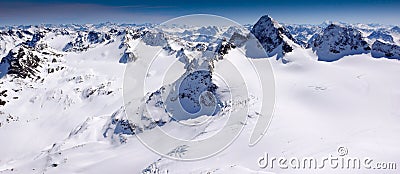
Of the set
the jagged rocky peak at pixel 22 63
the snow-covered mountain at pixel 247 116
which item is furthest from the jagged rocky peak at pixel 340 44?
the jagged rocky peak at pixel 22 63

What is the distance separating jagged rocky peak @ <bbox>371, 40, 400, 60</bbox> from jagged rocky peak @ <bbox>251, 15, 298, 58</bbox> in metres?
29.9

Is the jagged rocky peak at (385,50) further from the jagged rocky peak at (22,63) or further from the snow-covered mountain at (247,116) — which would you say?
the jagged rocky peak at (22,63)

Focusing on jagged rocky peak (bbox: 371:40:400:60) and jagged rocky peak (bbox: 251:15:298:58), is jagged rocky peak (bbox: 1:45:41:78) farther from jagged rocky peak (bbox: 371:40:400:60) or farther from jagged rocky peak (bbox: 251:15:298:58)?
jagged rocky peak (bbox: 371:40:400:60)

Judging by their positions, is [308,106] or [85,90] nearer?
[308,106]

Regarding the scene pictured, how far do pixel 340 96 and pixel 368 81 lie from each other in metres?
15.5

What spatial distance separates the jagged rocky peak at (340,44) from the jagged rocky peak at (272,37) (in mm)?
12441

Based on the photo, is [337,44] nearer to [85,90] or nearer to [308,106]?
[308,106]

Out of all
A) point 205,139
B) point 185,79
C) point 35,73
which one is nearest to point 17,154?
point 185,79

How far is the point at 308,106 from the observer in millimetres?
61969

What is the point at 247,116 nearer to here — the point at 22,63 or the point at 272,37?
the point at 272,37

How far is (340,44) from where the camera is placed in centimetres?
10650

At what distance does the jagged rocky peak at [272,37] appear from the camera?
10938 cm

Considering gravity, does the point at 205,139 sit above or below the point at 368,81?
below

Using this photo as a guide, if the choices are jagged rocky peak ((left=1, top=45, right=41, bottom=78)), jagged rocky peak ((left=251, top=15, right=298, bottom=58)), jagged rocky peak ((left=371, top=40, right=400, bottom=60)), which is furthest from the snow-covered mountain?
jagged rocky peak ((left=1, top=45, right=41, bottom=78))
